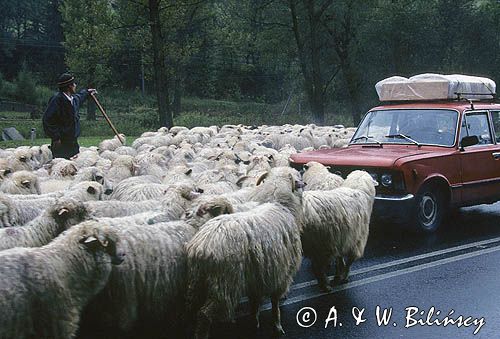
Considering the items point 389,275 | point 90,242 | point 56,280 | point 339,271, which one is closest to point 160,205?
point 90,242

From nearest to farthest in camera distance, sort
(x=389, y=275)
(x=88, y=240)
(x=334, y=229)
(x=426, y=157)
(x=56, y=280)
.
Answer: (x=56, y=280) < (x=88, y=240) < (x=334, y=229) < (x=389, y=275) < (x=426, y=157)

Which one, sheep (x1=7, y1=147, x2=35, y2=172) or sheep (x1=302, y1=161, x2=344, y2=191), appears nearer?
sheep (x1=302, y1=161, x2=344, y2=191)

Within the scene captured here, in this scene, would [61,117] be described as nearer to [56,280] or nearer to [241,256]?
[241,256]

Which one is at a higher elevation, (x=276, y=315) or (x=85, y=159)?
(x=85, y=159)

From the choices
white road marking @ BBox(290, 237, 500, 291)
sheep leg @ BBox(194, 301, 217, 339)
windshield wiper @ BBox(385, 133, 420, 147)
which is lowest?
white road marking @ BBox(290, 237, 500, 291)

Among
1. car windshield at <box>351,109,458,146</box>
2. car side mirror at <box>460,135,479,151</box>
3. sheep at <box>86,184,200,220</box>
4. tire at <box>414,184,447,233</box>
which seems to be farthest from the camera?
car windshield at <box>351,109,458,146</box>

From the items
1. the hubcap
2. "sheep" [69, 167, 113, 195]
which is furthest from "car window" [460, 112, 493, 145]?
"sheep" [69, 167, 113, 195]

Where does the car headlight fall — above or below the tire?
above

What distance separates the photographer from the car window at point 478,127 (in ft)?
33.6

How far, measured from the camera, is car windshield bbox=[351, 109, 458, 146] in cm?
1012

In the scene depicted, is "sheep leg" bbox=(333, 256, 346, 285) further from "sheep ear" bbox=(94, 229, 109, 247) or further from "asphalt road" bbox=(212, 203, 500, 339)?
"sheep ear" bbox=(94, 229, 109, 247)

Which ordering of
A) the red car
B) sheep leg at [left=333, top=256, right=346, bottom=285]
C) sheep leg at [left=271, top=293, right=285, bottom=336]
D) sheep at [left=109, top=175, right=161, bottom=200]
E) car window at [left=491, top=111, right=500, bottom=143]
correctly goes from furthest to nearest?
car window at [left=491, top=111, right=500, bottom=143]
the red car
sheep at [left=109, top=175, right=161, bottom=200]
sheep leg at [left=333, top=256, right=346, bottom=285]
sheep leg at [left=271, top=293, right=285, bottom=336]

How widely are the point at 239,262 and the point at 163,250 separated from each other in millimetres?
693

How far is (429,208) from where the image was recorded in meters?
9.72
